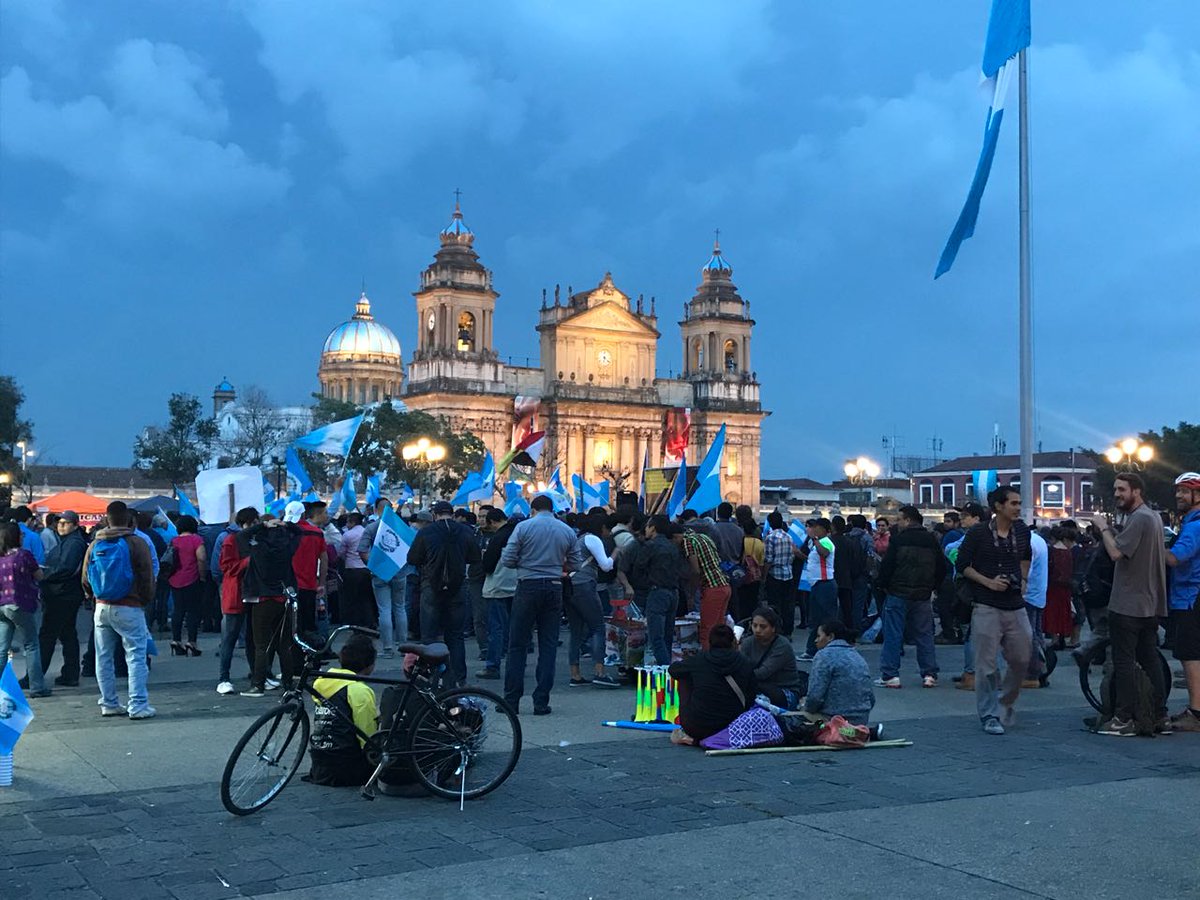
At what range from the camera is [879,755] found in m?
8.66

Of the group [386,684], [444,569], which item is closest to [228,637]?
[444,569]

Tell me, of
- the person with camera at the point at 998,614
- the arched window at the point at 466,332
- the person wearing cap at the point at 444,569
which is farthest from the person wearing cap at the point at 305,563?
the arched window at the point at 466,332

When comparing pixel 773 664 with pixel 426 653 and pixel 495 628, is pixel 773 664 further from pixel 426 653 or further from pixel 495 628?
pixel 495 628

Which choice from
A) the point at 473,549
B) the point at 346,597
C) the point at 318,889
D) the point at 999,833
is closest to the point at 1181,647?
the point at 999,833

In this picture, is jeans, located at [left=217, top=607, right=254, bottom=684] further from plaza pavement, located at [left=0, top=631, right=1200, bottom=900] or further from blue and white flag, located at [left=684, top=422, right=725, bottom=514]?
blue and white flag, located at [left=684, top=422, right=725, bottom=514]

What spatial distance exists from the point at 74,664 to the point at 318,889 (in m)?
7.46

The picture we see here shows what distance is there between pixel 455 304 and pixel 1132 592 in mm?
68074

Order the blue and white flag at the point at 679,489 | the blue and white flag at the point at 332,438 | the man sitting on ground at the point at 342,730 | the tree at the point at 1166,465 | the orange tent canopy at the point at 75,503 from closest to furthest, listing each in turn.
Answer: the man sitting on ground at the point at 342,730 < the blue and white flag at the point at 332,438 < the blue and white flag at the point at 679,489 < the orange tent canopy at the point at 75,503 < the tree at the point at 1166,465

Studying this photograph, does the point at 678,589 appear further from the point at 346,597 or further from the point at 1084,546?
the point at 1084,546

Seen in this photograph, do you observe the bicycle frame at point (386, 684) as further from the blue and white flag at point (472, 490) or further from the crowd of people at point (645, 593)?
the blue and white flag at point (472, 490)

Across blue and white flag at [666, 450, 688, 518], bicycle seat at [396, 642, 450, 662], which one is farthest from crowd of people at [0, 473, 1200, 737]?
blue and white flag at [666, 450, 688, 518]

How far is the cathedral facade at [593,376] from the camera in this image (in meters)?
75.9

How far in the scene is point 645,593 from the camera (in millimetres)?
11984

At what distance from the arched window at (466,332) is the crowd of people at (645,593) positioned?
60265 millimetres
